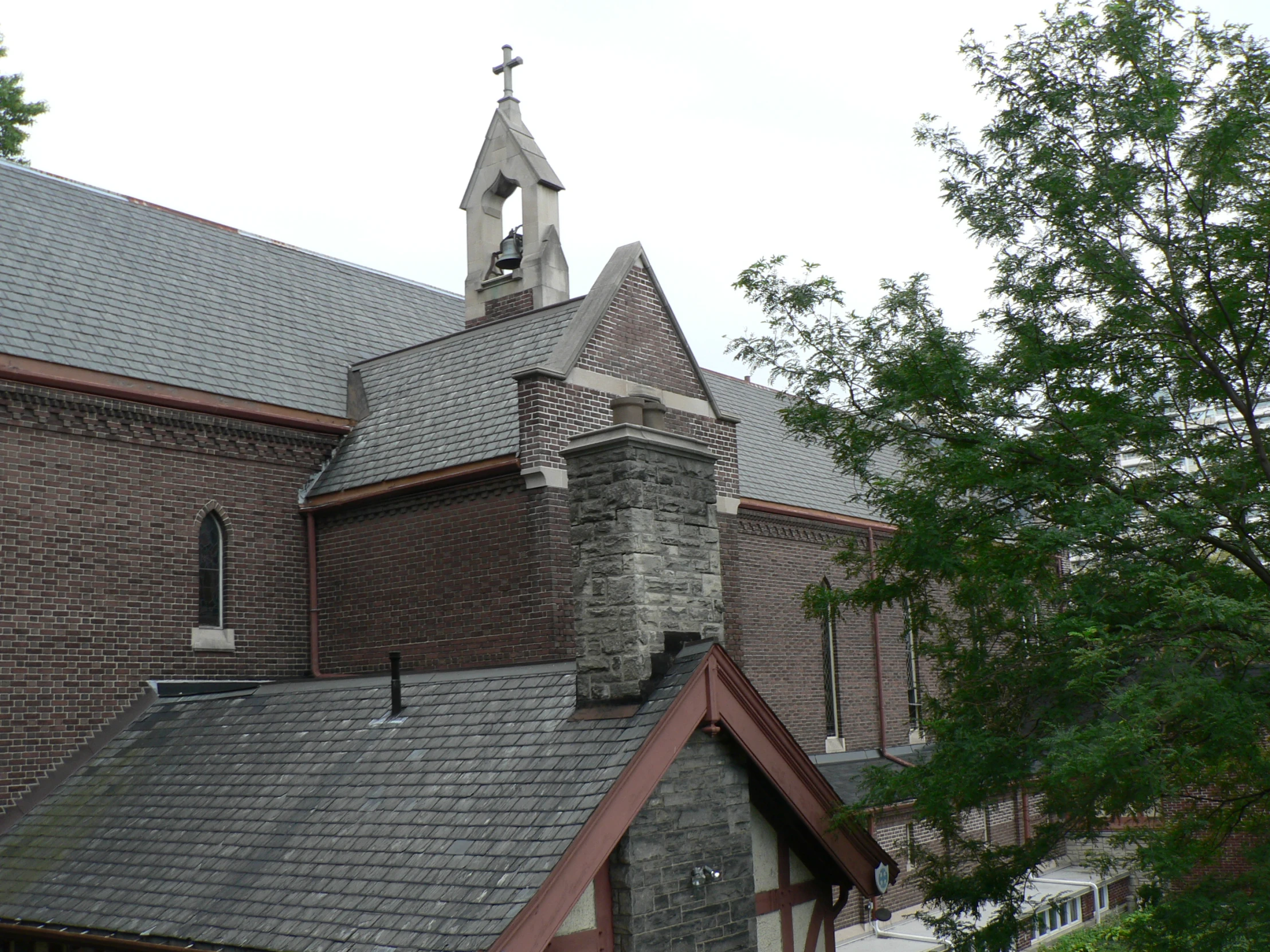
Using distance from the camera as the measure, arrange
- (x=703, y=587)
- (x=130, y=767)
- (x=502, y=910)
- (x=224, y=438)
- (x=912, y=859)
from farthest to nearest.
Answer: (x=224, y=438), (x=130, y=767), (x=912, y=859), (x=703, y=587), (x=502, y=910)

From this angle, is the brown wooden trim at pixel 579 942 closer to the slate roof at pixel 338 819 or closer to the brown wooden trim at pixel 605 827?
the brown wooden trim at pixel 605 827

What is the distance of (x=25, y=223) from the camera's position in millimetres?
16781

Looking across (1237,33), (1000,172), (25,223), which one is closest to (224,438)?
(25,223)

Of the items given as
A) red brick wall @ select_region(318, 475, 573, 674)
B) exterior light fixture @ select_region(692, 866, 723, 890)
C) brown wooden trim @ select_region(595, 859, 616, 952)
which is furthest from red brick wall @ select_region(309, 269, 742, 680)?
brown wooden trim @ select_region(595, 859, 616, 952)

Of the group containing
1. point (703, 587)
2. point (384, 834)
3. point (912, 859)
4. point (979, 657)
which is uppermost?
point (703, 587)

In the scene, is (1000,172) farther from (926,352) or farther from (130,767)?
(130,767)

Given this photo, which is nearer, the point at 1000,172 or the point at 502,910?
the point at 502,910

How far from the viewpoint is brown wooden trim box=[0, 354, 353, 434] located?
1406 cm

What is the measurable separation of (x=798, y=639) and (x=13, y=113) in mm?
23915

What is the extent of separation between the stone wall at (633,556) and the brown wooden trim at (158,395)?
7646 mm

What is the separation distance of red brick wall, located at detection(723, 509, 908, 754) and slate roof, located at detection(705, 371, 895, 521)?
556 mm

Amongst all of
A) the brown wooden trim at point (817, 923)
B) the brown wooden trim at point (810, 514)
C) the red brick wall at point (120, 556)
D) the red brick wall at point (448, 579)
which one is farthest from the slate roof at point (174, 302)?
the brown wooden trim at point (817, 923)

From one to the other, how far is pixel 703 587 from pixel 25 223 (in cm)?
1218

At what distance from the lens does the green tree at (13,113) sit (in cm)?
3020
